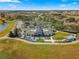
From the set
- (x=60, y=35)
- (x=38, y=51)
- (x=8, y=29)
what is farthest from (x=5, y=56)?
(x=60, y=35)

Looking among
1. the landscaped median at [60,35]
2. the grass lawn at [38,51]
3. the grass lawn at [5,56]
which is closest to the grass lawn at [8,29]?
the grass lawn at [38,51]

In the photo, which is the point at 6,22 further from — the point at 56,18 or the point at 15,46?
the point at 56,18

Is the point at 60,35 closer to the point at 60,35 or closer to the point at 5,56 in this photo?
the point at 60,35

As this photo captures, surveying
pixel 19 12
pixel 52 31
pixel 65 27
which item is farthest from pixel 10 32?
pixel 65 27

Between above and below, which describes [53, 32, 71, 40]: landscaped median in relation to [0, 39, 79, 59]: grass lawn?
above

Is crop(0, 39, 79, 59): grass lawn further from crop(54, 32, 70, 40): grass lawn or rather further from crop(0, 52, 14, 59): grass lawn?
crop(54, 32, 70, 40): grass lawn

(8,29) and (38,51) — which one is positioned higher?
(8,29)

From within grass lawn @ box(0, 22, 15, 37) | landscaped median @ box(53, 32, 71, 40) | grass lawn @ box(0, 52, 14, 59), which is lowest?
grass lawn @ box(0, 52, 14, 59)

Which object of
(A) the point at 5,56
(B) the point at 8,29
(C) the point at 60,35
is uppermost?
(B) the point at 8,29

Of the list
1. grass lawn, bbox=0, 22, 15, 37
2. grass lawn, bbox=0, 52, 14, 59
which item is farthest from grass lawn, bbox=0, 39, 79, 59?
grass lawn, bbox=0, 22, 15, 37
